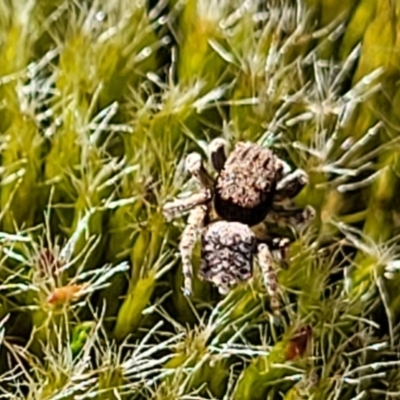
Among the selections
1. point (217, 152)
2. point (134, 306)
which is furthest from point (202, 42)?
point (134, 306)

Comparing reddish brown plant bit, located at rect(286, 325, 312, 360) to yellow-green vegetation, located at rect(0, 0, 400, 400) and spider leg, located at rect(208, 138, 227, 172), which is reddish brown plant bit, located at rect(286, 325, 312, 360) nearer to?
yellow-green vegetation, located at rect(0, 0, 400, 400)

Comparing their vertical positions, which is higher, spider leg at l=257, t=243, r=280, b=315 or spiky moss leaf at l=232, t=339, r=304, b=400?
spider leg at l=257, t=243, r=280, b=315

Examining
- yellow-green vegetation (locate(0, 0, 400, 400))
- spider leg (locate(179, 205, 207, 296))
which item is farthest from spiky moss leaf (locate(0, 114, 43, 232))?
spider leg (locate(179, 205, 207, 296))

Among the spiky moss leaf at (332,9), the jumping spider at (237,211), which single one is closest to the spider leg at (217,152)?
the jumping spider at (237,211)

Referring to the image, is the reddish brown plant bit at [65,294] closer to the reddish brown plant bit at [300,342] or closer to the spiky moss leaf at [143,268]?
the spiky moss leaf at [143,268]

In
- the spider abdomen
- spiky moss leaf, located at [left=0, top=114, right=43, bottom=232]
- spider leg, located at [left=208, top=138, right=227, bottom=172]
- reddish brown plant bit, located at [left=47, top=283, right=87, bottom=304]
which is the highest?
spiky moss leaf, located at [left=0, top=114, right=43, bottom=232]

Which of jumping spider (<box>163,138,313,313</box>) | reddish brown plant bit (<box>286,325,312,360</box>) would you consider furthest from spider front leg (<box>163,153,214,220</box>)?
reddish brown plant bit (<box>286,325,312,360</box>)

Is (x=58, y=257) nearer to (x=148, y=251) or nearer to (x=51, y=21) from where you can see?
(x=148, y=251)

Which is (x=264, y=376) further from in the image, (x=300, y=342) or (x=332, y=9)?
(x=332, y=9)
